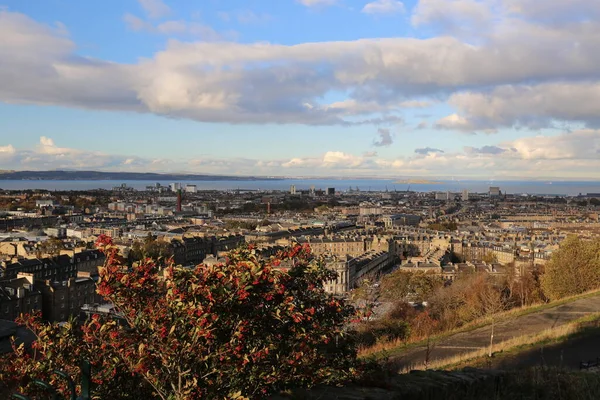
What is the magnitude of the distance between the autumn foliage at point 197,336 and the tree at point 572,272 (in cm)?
1695

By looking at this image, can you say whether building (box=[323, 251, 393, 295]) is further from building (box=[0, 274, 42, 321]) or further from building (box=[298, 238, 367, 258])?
building (box=[0, 274, 42, 321])

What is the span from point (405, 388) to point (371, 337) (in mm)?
9534

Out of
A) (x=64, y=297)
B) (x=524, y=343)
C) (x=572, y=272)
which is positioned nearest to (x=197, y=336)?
(x=524, y=343)

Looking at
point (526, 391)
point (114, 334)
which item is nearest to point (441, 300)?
point (526, 391)

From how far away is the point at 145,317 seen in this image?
367cm

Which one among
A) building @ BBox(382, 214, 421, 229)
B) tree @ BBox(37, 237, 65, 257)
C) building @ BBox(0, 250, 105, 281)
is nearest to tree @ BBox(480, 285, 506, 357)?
building @ BBox(0, 250, 105, 281)

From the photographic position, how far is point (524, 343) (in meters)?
10.6

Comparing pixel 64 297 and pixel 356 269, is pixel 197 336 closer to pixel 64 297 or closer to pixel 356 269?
pixel 64 297

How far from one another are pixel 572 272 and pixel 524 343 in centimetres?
991

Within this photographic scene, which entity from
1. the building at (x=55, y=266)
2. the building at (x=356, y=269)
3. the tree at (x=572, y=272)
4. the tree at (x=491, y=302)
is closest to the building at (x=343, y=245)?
the building at (x=356, y=269)

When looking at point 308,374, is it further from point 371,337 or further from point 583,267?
point 583,267

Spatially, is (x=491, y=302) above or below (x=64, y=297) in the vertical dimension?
above

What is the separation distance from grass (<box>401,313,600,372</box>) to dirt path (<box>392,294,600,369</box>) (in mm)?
382

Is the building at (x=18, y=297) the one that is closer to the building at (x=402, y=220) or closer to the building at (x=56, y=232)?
the building at (x=56, y=232)
